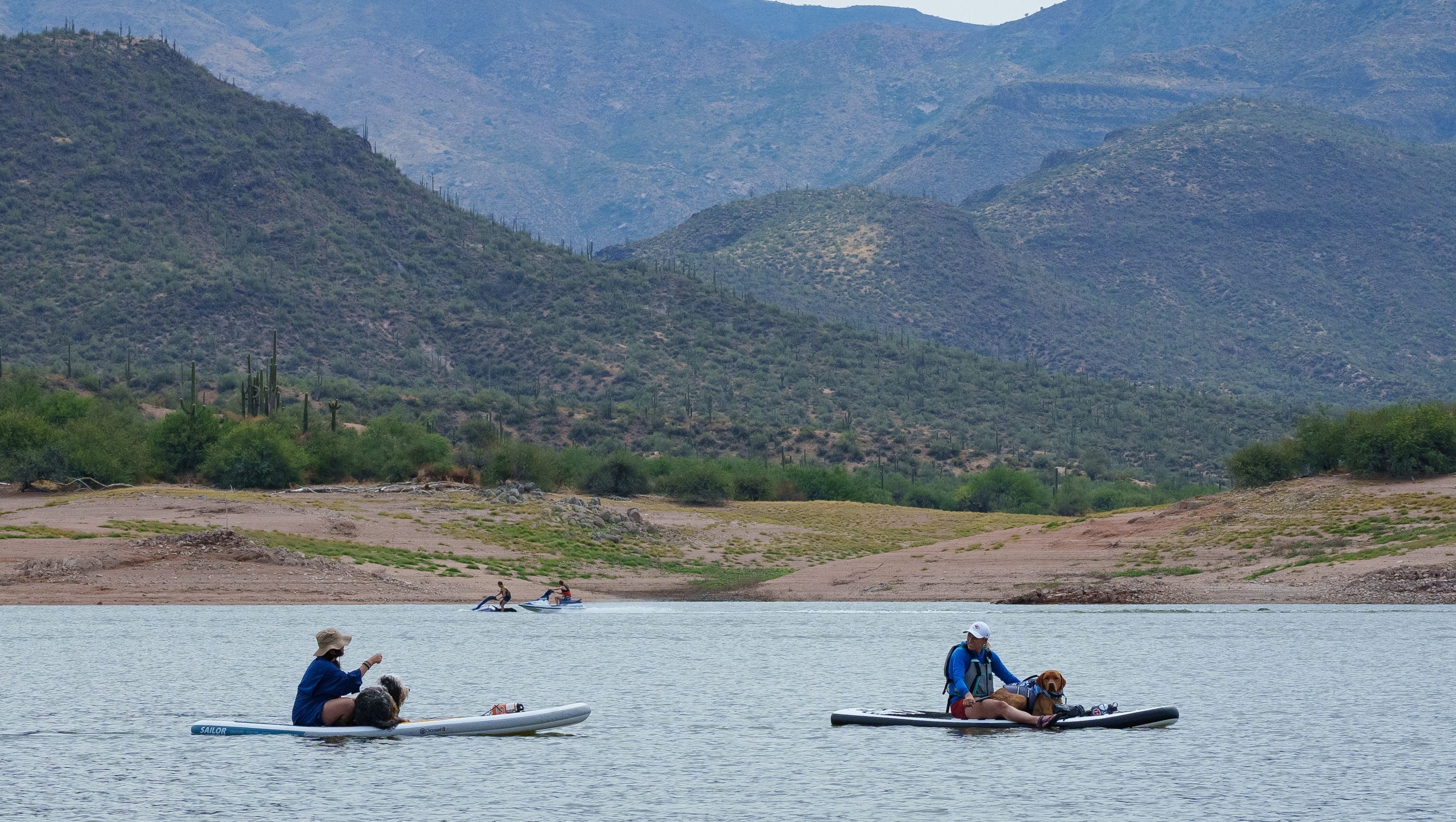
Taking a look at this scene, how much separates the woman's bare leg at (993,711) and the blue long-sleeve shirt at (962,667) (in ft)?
0.86

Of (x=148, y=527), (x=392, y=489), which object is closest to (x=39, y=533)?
(x=148, y=527)

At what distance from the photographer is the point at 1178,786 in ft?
68.5

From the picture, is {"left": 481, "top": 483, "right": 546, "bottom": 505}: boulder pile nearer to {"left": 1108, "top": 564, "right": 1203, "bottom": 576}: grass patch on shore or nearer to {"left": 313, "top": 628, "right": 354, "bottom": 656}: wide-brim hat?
{"left": 1108, "top": 564, "right": 1203, "bottom": 576}: grass patch on shore

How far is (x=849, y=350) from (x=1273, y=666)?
10660 centimetres

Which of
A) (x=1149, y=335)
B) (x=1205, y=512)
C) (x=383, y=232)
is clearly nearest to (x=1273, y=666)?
(x=1205, y=512)

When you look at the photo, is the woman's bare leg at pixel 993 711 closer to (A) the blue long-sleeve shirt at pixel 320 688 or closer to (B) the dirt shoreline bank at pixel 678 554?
(A) the blue long-sleeve shirt at pixel 320 688

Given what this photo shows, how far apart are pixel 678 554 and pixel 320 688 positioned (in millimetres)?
46792

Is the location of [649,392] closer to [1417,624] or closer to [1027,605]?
[1027,605]

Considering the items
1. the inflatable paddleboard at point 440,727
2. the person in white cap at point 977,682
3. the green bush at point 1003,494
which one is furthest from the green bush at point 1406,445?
the inflatable paddleboard at point 440,727

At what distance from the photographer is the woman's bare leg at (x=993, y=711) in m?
24.0

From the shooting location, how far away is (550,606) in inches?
2029

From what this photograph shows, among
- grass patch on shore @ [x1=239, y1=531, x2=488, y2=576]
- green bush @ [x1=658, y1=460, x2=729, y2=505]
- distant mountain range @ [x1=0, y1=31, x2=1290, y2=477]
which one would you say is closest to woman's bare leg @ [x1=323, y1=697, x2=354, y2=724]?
grass patch on shore @ [x1=239, y1=531, x2=488, y2=576]

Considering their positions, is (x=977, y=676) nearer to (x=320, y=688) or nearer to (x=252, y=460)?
(x=320, y=688)

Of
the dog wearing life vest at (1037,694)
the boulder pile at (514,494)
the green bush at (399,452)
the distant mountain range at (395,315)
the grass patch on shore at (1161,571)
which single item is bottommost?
the dog wearing life vest at (1037,694)
